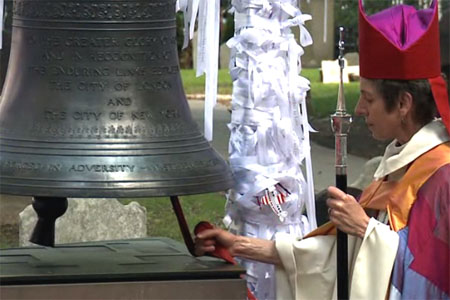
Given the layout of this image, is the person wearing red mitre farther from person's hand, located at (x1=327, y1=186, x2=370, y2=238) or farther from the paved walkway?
the paved walkway

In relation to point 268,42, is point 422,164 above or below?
below

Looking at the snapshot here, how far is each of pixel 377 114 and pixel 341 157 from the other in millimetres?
192

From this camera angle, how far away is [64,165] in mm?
3395

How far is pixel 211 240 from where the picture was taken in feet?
12.3

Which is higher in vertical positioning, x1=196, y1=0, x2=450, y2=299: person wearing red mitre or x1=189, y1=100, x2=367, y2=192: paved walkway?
x1=196, y1=0, x2=450, y2=299: person wearing red mitre

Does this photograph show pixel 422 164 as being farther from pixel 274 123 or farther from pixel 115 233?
pixel 115 233

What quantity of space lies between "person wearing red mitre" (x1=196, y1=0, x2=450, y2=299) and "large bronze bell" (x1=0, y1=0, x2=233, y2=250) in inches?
19.5

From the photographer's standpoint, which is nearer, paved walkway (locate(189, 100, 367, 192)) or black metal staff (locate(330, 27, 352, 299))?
black metal staff (locate(330, 27, 352, 299))

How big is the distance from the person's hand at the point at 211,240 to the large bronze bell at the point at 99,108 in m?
0.20

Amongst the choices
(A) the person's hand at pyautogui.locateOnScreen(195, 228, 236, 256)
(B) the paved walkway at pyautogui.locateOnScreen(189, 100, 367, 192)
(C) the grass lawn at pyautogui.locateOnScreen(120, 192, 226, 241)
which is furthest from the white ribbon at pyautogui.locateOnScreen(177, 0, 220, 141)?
(B) the paved walkway at pyautogui.locateOnScreen(189, 100, 367, 192)

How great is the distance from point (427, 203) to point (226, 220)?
4.13 ft

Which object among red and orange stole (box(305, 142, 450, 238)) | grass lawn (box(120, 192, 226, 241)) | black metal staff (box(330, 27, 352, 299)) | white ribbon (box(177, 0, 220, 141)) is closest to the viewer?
black metal staff (box(330, 27, 352, 299))

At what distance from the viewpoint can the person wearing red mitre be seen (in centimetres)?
344

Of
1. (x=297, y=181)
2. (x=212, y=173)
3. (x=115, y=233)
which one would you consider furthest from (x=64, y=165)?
(x=115, y=233)
